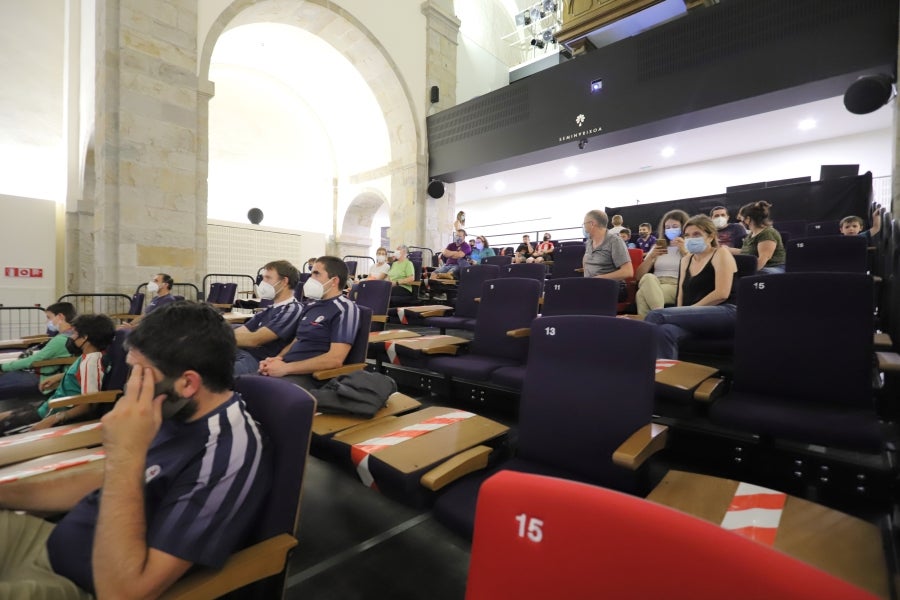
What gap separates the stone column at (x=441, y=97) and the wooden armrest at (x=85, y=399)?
7.33 meters

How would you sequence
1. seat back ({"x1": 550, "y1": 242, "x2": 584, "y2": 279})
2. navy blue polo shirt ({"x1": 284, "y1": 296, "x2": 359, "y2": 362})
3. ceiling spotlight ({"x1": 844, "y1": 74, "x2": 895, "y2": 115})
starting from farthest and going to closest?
seat back ({"x1": 550, "y1": 242, "x2": 584, "y2": 279}) → ceiling spotlight ({"x1": 844, "y1": 74, "x2": 895, "y2": 115}) → navy blue polo shirt ({"x1": 284, "y1": 296, "x2": 359, "y2": 362})

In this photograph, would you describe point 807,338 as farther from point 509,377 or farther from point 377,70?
point 377,70

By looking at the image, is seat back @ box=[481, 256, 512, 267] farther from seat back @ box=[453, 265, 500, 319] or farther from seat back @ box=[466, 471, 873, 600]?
seat back @ box=[466, 471, 873, 600]

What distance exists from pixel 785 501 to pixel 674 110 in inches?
256

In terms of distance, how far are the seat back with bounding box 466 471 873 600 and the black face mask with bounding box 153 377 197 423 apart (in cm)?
81

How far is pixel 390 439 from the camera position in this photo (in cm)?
163

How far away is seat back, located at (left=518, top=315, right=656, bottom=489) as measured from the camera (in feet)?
4.69

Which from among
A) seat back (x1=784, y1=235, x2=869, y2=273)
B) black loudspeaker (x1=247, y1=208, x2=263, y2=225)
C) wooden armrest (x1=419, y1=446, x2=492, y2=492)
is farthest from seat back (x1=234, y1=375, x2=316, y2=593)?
black loudspeaker (x1=247, y1=208, x2=263, y2=225)

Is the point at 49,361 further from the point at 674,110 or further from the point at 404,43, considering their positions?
the point at 404,43

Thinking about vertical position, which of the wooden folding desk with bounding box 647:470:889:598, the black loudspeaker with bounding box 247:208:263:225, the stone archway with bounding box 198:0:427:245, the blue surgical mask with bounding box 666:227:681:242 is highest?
the stone archway with bounding box 198:0:427:245

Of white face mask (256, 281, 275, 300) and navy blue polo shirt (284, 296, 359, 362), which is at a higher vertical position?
white face mask (256, 281, 275, 300)

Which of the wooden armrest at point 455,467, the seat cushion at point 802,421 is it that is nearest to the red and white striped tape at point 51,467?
the wooden armrest at point 455,467

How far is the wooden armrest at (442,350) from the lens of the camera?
2843 millimetres

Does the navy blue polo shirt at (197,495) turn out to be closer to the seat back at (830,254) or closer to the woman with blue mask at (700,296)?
the woman with blue mask at (700,296)
